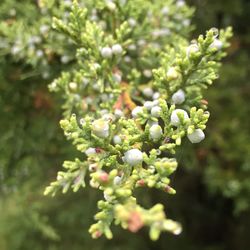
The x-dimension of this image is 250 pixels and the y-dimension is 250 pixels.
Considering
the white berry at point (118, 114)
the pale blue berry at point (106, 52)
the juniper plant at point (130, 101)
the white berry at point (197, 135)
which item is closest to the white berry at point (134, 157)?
the juniper plant at point (130, 101)

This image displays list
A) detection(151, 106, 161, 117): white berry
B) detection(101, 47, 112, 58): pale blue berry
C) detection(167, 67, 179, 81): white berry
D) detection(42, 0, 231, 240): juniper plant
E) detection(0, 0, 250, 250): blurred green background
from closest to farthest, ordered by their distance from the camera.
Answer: detection(42, 0, 231, 240): juniper plant, detection(151, 106, 161, 117): white berry, detection(167, 67, 179, 81): white berry, detection(101, 47, 112, 58): pale blue berry, detection(0, 0, 250, 250): blurred green background

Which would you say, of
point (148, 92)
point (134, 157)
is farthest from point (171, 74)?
point (134, 157)

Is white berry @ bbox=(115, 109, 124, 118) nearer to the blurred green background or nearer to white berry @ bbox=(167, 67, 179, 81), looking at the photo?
white berry @ bbox=(167, 67, 179, 81)

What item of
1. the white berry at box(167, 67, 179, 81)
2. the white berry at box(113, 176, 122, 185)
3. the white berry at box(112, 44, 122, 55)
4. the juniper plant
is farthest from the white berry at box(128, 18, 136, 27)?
the white berry at box(113, 176, 122, 185)

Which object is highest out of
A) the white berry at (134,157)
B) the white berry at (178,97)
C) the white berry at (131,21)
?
the white berry at (131,21)

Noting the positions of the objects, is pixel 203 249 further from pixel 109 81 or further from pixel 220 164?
pixel 109 81

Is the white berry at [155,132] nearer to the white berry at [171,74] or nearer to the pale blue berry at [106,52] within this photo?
the white berry at [171,74]
